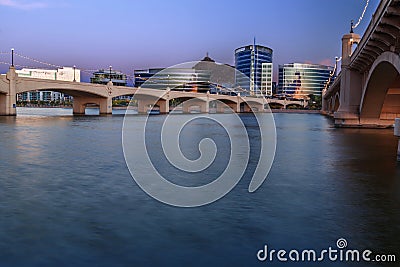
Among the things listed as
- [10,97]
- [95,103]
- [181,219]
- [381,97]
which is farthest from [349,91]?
[95,103]

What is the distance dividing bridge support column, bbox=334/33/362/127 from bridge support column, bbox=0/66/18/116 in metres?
46.9

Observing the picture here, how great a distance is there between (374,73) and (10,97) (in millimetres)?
52315

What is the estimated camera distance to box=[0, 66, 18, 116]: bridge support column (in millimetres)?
61188

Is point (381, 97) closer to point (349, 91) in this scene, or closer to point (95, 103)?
point (349, 91)

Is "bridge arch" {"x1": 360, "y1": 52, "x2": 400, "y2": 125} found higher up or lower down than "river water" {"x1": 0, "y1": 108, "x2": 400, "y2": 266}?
higher up

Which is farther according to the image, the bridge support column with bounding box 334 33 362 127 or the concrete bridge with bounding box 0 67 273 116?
the concrete bridge with bounding box 0 67 273 116

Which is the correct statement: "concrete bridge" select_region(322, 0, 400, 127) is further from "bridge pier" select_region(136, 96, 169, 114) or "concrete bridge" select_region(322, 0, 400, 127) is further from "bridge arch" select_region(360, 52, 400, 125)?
"bridge pier" select_region(136, 96, 169, 114)

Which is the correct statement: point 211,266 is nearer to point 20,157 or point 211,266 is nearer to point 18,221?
point 18,221

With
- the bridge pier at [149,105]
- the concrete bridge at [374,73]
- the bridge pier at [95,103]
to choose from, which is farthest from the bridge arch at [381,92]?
the bridge pier at [149,105]

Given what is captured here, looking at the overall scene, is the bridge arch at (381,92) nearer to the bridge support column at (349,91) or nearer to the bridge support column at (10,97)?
the bridge support column at (349,91)

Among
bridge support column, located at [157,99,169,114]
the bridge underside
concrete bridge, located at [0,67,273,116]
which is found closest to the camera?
the bridge underside

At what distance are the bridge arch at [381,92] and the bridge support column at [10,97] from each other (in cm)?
4947

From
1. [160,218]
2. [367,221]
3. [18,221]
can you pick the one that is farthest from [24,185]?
[367,221]

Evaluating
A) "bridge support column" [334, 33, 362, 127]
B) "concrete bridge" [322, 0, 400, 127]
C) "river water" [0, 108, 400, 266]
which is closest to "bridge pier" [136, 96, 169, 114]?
"concrete bridge" [322, 0, 400, 127]
